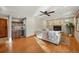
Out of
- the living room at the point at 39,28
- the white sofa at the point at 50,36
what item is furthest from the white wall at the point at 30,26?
the white sofa at the point at 50,36

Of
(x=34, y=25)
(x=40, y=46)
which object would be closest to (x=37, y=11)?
(x=34, y=25)

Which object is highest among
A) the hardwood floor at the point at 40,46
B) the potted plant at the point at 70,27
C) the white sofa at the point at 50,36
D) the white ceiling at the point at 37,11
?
the white ceiling at the point at 37,11

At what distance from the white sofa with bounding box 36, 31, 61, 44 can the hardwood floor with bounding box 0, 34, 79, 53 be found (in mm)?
59

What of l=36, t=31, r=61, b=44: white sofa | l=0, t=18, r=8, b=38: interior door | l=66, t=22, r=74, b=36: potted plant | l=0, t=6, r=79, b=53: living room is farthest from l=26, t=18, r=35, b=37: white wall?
l=66, t=22, r=74, b=36: potted plant

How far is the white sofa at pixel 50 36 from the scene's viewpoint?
108 inches

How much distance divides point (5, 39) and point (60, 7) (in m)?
1.03

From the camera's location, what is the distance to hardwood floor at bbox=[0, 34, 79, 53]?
2725 mm

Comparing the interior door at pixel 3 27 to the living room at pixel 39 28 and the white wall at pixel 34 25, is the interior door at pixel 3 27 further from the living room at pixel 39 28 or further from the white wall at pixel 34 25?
the white wall at pixel 34 25

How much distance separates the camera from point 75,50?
2729 mm

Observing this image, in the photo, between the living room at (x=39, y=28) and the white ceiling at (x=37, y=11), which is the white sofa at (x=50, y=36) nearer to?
the living room at (x=39, y=28)

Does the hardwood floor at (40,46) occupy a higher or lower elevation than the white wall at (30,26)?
lower

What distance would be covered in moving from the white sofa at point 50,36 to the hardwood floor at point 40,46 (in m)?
0.06

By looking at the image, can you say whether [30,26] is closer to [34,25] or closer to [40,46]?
[34,25]
